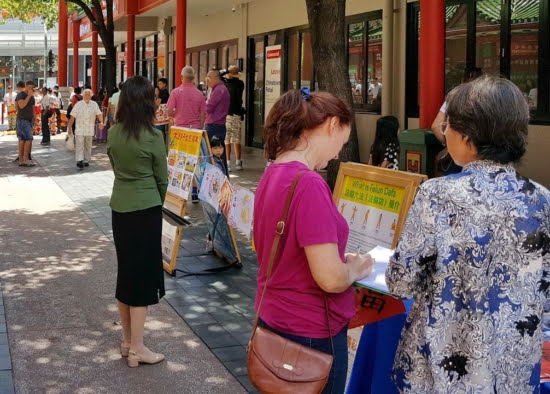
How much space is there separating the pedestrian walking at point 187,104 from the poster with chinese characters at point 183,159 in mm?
4659

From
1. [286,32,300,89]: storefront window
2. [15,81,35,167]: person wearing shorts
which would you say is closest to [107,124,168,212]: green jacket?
[15,81,35,167]: person wearing shorts

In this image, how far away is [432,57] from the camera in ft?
28.9

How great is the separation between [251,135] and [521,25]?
10.9m

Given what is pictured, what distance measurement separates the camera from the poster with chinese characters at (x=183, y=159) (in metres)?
7.66

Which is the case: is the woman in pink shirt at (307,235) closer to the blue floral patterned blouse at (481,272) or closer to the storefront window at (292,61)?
the blue floral patterned blouse at (481,272)

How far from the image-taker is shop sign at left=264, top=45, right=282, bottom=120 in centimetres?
1902

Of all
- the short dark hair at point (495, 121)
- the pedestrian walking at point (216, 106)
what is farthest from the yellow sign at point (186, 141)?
the short dark hair at point (495, 121)

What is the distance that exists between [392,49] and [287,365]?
12145 millimetres

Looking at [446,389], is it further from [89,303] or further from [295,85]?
[295,85]

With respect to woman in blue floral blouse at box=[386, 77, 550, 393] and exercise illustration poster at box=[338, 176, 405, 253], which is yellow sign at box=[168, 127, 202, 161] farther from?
woman in blue floral blouse at box=[386, 77, 550, 393]

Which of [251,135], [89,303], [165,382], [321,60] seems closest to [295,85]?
[251,135]

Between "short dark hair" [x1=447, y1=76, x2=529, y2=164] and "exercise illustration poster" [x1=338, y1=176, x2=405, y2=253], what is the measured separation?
134 cm

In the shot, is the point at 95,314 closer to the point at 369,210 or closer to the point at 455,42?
the point at 369,210

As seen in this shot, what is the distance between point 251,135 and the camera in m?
21.4
